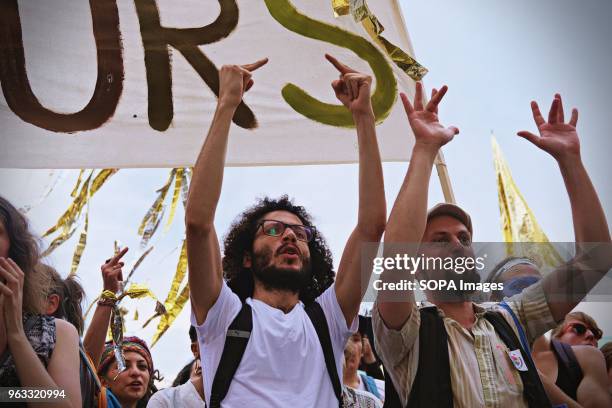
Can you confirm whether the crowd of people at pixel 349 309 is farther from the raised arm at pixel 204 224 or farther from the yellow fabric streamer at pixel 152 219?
the yellow fabric streamer at pixel 152 219

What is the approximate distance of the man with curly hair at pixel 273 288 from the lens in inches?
115

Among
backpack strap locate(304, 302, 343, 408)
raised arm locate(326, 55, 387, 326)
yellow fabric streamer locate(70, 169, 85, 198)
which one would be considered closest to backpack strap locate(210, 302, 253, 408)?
backpack strap locate(304, 302, 343, 408)

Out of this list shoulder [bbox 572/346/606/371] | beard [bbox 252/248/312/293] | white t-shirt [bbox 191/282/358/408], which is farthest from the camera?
shoulder [bbox 572/346/606/371]

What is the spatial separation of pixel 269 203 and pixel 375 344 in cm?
123

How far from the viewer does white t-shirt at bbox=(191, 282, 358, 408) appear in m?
2.88

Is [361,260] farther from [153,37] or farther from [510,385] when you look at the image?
[153,37]

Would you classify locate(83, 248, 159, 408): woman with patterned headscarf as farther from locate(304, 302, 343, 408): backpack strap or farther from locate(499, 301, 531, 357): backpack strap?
locate(499, 301, 531, 357): backpack strap

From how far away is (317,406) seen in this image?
2.90m

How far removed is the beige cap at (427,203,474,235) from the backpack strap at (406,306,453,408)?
1.62 feet

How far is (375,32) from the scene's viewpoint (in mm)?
4184

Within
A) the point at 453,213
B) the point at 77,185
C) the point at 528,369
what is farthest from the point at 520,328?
the point at 77,185

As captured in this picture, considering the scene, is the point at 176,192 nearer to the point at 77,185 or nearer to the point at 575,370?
the point at 77,185

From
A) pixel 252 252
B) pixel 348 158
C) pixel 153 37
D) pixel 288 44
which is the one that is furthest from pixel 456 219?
pixel 153 37

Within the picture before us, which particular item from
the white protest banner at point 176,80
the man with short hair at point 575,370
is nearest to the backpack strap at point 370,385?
the man with short hair at point 575,370
